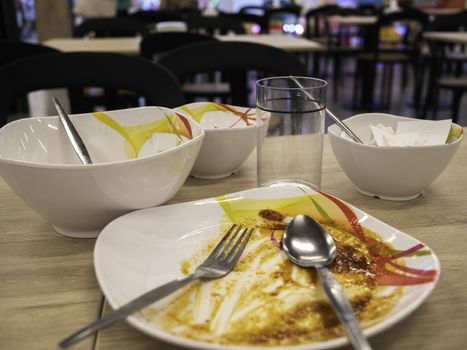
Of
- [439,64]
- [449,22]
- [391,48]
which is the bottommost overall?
[439,64]

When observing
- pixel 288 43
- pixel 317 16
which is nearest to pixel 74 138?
pixel 288 43

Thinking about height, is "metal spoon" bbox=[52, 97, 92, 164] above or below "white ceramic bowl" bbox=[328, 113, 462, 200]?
above

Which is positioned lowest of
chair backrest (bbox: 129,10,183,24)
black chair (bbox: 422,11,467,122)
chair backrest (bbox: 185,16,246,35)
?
black chair (bbox: 422,11,467,122)

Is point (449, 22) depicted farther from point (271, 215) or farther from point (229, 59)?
point (271, 215)

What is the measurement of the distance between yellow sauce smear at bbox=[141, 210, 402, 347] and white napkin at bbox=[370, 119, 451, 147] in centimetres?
21

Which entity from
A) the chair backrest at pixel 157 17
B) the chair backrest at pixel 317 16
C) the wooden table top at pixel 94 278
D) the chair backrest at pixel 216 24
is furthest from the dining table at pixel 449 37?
the wooden table top at pixel 94 278

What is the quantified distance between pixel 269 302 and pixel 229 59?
3.11ft

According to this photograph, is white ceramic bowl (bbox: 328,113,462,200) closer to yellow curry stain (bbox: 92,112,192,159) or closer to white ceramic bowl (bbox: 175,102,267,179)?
white ceramic bowl (bbox: 175,102,267,179)

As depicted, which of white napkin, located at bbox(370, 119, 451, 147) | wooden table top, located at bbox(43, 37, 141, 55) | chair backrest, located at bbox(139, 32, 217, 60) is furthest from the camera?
wooden table top, located at bbox(43, 37, 141, 55)

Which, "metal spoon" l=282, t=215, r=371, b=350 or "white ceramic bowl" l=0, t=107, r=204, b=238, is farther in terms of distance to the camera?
"white ceramic bowl" l=0, t=107, r=204, b=238

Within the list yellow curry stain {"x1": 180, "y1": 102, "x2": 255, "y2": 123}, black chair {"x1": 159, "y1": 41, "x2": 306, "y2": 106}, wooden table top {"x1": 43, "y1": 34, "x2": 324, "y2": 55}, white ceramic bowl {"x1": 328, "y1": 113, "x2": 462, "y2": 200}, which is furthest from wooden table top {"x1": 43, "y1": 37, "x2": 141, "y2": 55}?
white ceramic bowl {"x1": 328, "y1": 113, "x2": 462, "y2": 200}

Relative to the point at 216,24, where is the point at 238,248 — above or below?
below

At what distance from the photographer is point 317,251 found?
1.46 feet

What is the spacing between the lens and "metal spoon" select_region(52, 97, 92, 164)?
0.58 meters
